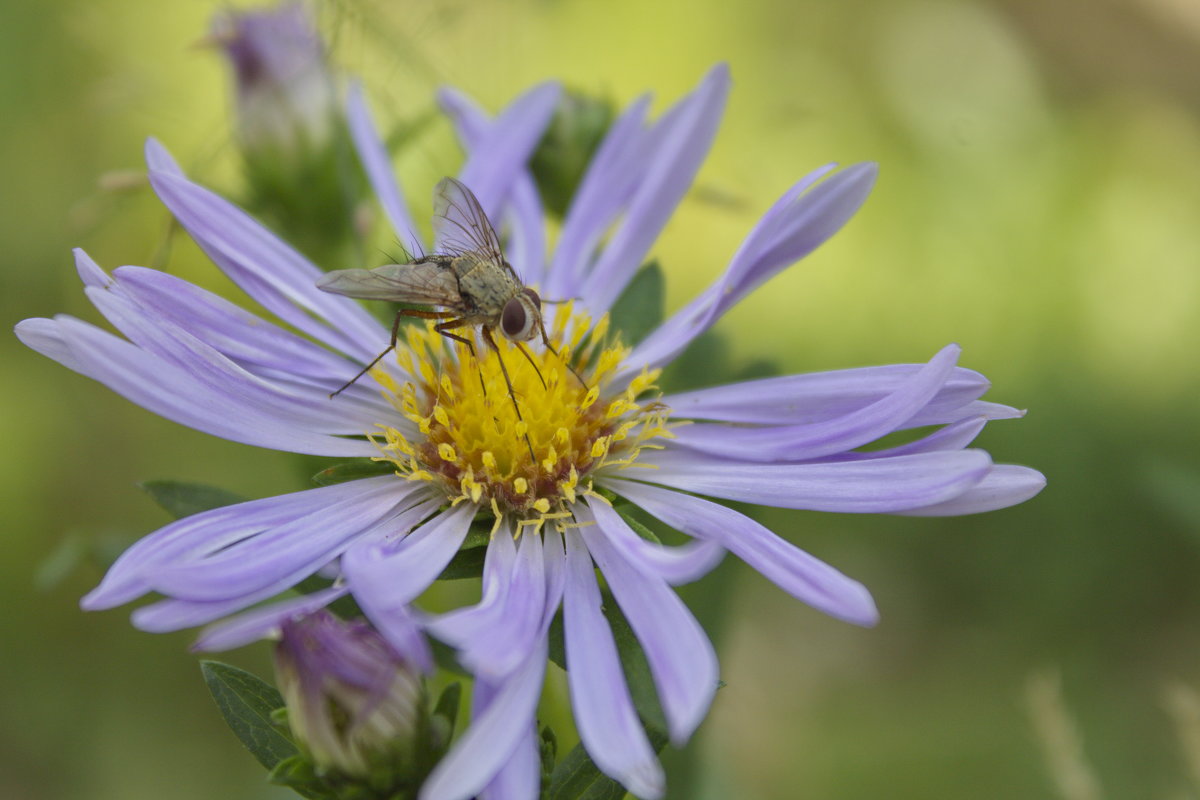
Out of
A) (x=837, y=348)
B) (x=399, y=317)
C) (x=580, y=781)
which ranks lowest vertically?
(x=837, y=348)

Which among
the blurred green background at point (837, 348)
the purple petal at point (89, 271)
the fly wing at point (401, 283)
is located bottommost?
the blurred green background at point (837, 348)

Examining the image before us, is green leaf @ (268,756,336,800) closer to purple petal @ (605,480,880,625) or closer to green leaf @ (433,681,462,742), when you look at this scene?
green leaf @ (433,681,462,742)

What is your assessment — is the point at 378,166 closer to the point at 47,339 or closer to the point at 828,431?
the point at 47,339

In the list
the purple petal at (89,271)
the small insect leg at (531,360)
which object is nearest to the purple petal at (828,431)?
the small insect leg at (531,360)

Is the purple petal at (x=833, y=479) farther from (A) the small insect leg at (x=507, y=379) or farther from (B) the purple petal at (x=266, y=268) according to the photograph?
(B) the purple petal at (x=266, y=268)

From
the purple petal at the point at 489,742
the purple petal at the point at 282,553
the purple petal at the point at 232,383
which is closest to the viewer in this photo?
the purple petal at the point at 489,742

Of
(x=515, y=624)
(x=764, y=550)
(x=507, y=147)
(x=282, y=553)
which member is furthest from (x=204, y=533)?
(x=507, y=147)

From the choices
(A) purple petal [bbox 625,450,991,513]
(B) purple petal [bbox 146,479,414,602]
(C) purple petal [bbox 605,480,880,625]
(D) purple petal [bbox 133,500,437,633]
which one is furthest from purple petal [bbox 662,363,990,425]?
(D) purple petal [bbox 133,500,437,633]
